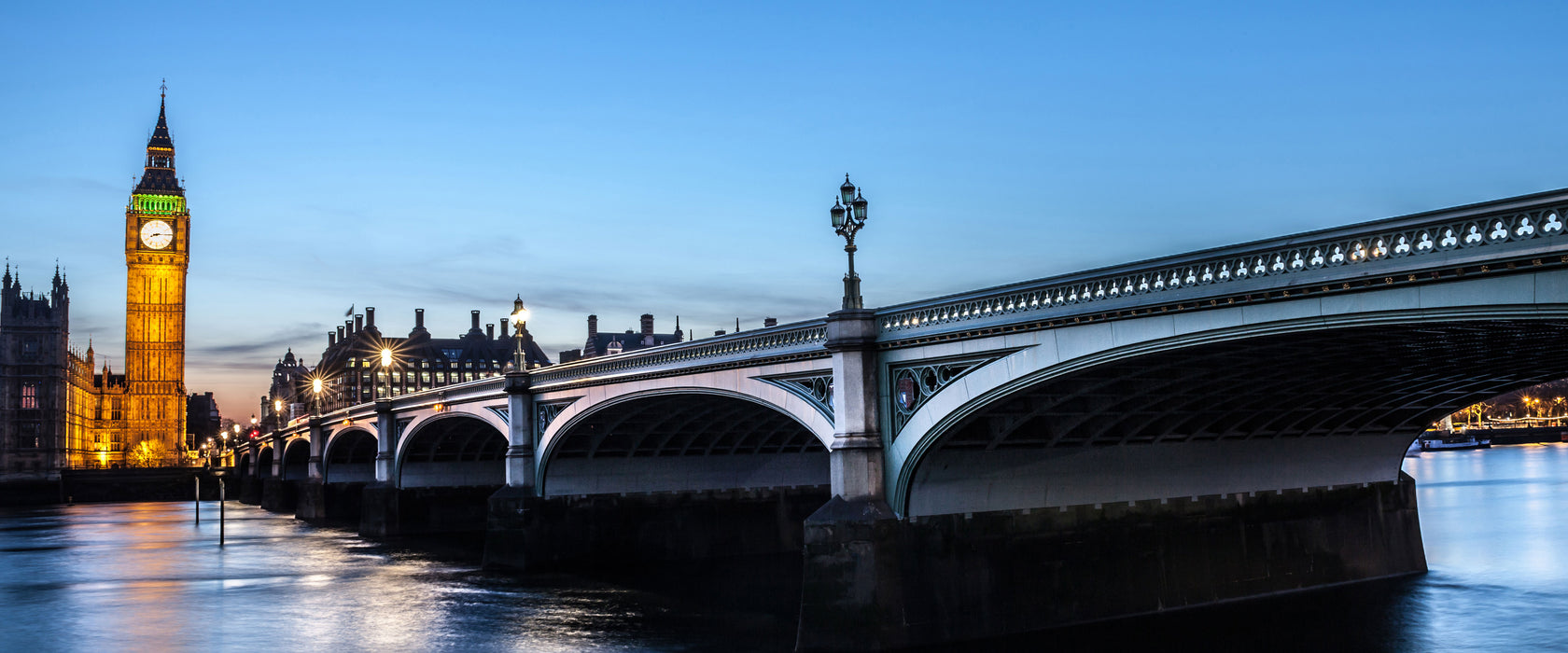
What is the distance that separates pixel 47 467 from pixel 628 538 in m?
114

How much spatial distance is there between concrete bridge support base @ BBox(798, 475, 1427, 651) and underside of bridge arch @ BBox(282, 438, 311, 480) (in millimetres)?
82036

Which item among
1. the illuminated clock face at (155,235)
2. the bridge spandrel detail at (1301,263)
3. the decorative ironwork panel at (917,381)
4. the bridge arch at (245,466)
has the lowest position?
the bridge arch at (245,466)

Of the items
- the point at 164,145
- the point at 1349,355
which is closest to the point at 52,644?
the point at 1349,355

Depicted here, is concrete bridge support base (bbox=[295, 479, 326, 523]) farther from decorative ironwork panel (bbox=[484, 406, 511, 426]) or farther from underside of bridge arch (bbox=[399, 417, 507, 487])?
decorative ironwork panel (bbox=[484, 406, 511, 426])

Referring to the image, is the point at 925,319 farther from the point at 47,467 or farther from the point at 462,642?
the point at 47,467

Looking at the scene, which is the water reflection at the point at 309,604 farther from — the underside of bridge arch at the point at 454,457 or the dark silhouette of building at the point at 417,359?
the dark silhouette of building at the point at 417,359

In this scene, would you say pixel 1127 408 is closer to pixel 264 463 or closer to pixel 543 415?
pixel 543 415

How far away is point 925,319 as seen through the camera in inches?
1002

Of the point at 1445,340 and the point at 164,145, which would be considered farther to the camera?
the point at 164,145

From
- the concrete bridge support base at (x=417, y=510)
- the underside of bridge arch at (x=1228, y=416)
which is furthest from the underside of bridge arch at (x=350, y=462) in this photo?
the underside of bridge arch at (x=1228, y=416)

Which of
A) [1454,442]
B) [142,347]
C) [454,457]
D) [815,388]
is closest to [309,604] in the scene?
[815,388]

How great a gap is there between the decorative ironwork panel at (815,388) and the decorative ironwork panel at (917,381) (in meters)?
1.99

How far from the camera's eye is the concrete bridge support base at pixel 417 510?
62.3 metres

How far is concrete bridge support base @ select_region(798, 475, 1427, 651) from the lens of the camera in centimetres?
2495
